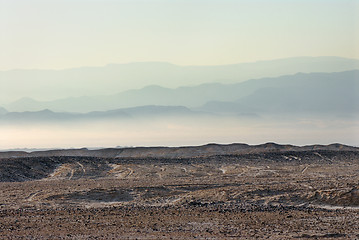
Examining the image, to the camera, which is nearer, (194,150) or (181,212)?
(181,212)

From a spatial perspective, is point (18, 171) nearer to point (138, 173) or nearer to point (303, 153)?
point (138, 173)

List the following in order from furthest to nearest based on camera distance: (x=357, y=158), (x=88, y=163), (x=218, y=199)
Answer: (x=357, y=158) < (x=88, y=163) < (x=218, y=199)

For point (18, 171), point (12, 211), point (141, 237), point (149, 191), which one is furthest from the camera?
point (18, 171)

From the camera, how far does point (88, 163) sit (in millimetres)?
58031

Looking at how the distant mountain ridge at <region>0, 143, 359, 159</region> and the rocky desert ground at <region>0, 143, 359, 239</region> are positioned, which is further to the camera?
the distant mountain ridge at <region>0, 143, 359, 159</region>

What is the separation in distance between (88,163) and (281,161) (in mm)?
18881

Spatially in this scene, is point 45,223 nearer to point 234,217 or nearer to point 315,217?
point 234,217

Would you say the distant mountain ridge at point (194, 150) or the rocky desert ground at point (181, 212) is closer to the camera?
the rocky desert ground at point (181, 212)

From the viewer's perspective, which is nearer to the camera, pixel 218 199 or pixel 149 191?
pixel 218 199

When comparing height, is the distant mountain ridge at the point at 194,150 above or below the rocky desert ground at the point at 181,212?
above

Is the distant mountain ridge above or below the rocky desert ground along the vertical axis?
above

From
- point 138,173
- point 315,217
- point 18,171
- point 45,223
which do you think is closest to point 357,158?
point 138,173

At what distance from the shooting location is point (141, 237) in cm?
1886

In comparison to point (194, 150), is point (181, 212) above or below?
below
